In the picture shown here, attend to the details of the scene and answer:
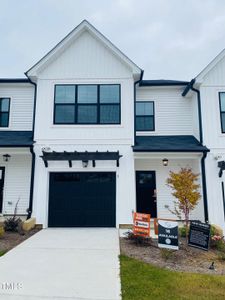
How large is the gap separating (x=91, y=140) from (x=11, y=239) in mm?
5192

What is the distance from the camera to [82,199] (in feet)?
33.2

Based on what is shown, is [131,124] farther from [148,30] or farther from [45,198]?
[148,30]

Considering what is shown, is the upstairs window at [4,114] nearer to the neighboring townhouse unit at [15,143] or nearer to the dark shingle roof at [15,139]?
the neighboring townhouse unit at [15,143]

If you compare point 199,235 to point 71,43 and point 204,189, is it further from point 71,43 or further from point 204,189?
point 71,43

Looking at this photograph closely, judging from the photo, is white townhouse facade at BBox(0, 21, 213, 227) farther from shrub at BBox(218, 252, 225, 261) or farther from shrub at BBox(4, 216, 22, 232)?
shrub at BBox(218, 252, 225, 261)

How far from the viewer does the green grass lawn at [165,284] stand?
4070 mm

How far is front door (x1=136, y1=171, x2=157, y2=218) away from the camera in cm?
1105

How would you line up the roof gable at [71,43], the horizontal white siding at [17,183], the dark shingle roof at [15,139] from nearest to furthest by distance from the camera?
1. the dark shingle roof at [15,139]
2. the roof gable at [71,43]
3. the horizontal white siding at [17,183]

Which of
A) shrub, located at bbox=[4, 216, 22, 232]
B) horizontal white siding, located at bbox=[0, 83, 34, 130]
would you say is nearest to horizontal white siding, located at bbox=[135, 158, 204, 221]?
shrub, located at bbox=[4, 216, 22, 232]

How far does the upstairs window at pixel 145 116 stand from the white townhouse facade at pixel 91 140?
0.18 ft

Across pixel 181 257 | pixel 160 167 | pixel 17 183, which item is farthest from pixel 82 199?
pixel 181 257

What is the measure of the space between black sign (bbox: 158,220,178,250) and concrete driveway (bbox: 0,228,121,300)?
1411 millimetres

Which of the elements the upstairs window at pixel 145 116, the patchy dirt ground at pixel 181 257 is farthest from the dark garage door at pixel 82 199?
the upstairs window at pixel 145 116

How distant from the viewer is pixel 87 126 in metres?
10.6
